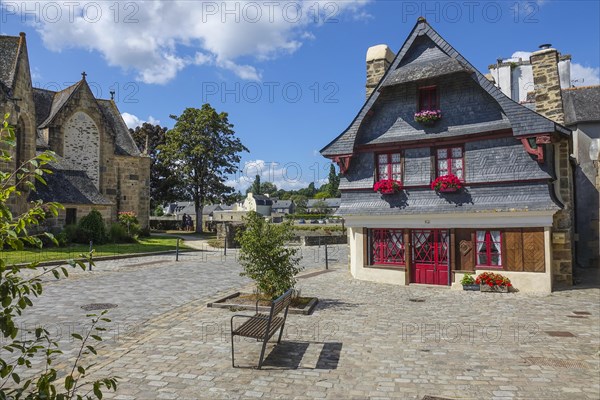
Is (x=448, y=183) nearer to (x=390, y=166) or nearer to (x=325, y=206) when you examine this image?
(x=390, y=166)

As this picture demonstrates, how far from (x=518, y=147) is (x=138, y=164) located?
108ft

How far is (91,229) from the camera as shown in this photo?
87.8 ft

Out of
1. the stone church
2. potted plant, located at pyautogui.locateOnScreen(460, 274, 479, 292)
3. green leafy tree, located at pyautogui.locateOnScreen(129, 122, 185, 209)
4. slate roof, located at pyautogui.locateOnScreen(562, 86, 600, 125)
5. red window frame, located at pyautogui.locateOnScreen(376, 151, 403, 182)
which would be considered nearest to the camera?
potted plant, located at pyautogui.locateOnScreen(460, 274, 479, 292)

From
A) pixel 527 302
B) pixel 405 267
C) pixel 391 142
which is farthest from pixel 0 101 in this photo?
pixel 527 302

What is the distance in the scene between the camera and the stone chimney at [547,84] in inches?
642

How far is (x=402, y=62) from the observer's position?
1708 cm

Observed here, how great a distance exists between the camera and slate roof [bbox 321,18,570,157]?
14.3m

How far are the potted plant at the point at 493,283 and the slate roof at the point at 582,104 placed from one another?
40.0 feet

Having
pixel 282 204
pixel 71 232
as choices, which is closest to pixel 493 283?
pixel 71 232

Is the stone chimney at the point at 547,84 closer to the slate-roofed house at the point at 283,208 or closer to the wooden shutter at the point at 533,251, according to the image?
the wooden shutter at the point at 533,251

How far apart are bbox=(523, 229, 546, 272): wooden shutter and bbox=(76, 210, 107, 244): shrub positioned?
23812 millimetres

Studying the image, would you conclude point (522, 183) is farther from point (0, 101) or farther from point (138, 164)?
point (138, 164)

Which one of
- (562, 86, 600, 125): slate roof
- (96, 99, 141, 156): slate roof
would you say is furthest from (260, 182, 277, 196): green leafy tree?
(562, 86, 600, 125): slate roof

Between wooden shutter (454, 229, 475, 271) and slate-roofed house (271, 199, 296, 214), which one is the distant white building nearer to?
slate-roofed house (271, 199, 296, 214)
